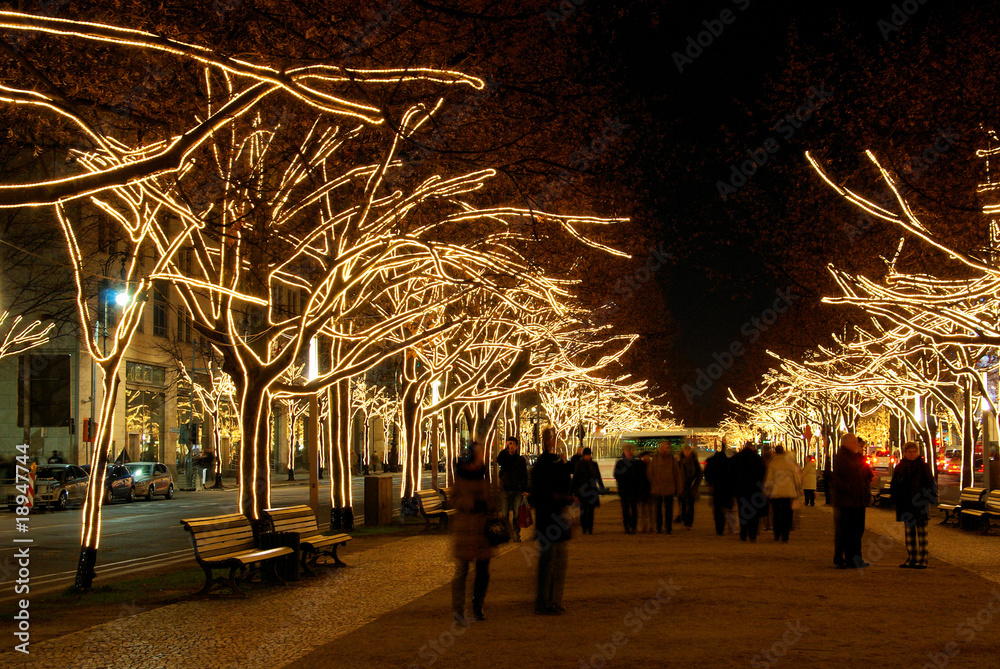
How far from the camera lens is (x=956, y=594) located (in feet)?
38.7

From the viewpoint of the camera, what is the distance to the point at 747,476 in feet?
67.7

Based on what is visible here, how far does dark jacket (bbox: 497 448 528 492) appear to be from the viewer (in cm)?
1795

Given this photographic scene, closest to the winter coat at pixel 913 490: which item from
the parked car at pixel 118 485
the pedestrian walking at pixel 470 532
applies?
the pedestrian walking at pixel 470 532

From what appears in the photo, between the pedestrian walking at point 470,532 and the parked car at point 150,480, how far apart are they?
33733mm

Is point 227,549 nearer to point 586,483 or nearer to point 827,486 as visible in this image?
point 586,483

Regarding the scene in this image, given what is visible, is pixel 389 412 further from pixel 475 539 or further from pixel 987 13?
pixel 475 539

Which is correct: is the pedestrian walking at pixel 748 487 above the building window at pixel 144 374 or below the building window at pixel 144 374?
below

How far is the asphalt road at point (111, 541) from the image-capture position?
53.8ft

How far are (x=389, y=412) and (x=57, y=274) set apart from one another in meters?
37.8

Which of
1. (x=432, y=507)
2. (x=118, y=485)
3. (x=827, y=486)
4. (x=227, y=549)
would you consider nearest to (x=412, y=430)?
(x=432, y=507)

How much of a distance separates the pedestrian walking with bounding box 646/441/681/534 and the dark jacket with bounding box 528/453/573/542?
10324 millimetres

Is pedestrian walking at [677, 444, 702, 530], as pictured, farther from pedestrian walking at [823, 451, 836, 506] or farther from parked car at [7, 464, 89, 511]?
parked car at [7, 464, 89, 511]

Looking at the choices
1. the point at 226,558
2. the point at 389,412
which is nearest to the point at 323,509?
the point at 226,558

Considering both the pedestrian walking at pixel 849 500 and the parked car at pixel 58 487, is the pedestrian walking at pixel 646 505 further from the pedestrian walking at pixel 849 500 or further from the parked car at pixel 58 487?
the parked car at pixel 58 487
